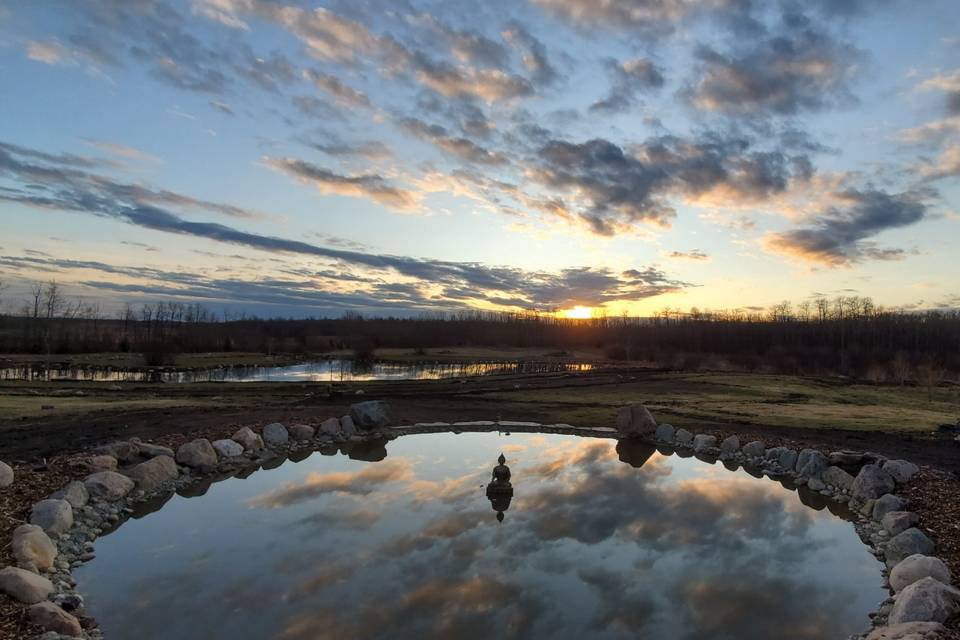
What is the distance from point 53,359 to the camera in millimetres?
53656

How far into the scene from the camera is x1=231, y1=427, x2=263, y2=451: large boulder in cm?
1721

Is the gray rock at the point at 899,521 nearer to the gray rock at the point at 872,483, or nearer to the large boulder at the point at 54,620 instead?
the gray rock at the point at 872,483

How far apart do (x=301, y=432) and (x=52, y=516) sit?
9.23 metres

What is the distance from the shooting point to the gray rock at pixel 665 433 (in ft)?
68.0

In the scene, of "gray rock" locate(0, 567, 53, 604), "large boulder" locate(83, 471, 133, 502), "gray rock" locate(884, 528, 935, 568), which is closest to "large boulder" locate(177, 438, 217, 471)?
"large boulder" locate(83, 471, 133, 502)

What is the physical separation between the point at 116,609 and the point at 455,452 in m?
11.3

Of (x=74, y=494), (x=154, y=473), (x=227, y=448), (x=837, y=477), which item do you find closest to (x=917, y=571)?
(x=837, y=477)

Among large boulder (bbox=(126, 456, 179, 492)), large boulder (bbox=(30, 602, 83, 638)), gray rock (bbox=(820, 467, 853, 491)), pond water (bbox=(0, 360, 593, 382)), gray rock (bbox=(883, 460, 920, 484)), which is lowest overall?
pond water (bbox=(0, 360, 593, 382))

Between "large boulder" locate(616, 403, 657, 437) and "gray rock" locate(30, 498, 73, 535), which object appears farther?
"large boulder" locate(616, 403, 657, 437)

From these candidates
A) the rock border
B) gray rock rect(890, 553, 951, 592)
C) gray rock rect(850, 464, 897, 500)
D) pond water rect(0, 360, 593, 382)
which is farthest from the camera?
pond water rect(0, 360, 593, 382)

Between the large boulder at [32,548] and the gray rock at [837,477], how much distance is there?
17044 mm

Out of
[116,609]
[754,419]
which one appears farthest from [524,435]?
[116,609]

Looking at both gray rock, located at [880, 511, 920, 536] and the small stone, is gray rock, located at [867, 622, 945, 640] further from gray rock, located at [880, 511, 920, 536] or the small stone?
the small stone

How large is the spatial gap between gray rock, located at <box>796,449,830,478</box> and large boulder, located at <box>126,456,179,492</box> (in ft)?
56.1
